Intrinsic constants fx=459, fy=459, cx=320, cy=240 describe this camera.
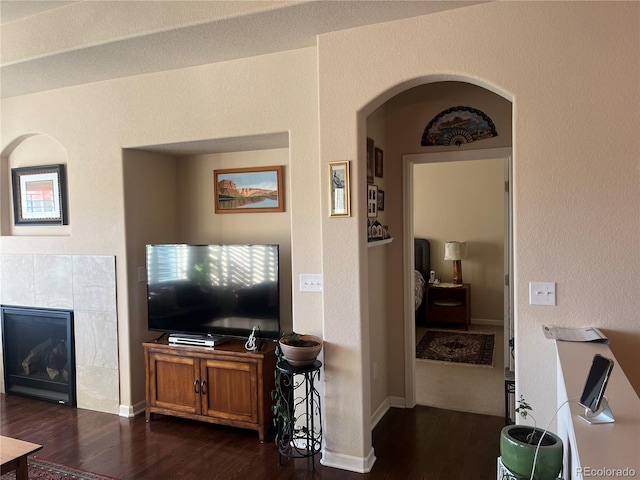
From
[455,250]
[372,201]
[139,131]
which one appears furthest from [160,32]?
[455,250]

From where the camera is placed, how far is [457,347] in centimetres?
539

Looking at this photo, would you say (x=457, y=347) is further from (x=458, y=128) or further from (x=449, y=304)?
(x=458, y=128)

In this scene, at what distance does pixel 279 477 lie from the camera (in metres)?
2.77

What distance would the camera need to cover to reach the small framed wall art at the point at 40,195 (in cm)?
398

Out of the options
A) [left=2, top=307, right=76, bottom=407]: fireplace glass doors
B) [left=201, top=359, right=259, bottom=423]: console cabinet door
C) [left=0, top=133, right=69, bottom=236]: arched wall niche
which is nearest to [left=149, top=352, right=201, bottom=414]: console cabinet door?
[left=201, top=359, right=259, bottom=423]: console cabinet door

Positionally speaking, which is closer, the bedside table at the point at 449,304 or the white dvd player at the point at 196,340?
the white dvd player at the point at 196,340

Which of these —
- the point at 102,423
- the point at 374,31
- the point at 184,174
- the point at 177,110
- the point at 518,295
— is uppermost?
the point at 374,31

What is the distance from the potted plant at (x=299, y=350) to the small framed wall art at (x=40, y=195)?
2.43 meters

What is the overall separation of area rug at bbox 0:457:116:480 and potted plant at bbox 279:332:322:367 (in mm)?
1301

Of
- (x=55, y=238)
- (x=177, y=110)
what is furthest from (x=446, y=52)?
(x=55, y=238)

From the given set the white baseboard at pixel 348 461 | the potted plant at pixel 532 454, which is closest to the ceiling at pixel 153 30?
the potted plant at pixel 532 454

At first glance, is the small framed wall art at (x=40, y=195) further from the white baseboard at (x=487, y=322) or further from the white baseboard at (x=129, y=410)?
the white baseboard at (x=487, y=322)

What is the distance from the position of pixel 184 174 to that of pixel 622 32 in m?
3.33

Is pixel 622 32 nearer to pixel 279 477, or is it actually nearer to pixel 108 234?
pixel 279 477
